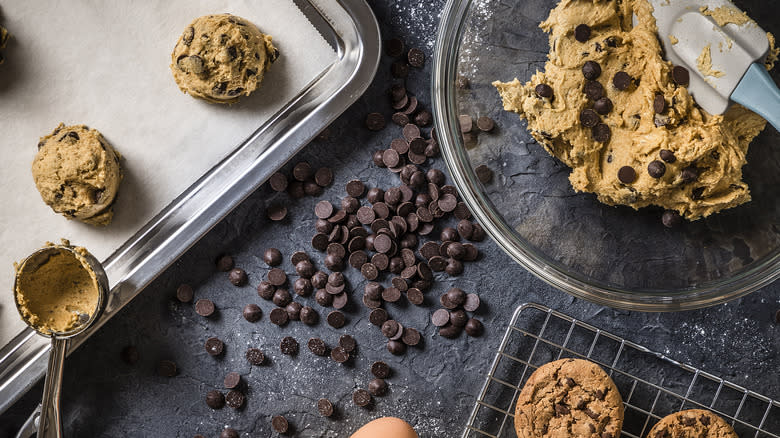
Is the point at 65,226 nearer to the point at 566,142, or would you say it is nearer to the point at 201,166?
the point at 201,166

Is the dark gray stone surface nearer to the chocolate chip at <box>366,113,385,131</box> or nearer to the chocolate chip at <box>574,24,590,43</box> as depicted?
the chocolate chip at <box>366,113,385,131</box>

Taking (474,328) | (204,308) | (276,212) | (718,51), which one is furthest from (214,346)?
(718,51)

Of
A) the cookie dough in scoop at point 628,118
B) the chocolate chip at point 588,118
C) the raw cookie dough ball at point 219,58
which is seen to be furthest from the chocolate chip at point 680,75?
the raw cookie dough ball at point 219,58

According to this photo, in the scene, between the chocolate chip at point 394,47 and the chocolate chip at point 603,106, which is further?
the chocolate chip at point 394,47

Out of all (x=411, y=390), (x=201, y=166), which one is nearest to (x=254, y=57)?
(x=201, y=166)

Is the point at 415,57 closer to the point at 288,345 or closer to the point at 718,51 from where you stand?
the point at 718,51

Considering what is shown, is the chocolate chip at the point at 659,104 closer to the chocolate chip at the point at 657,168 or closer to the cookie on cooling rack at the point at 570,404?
the chocolate chip at the point at 657,168
